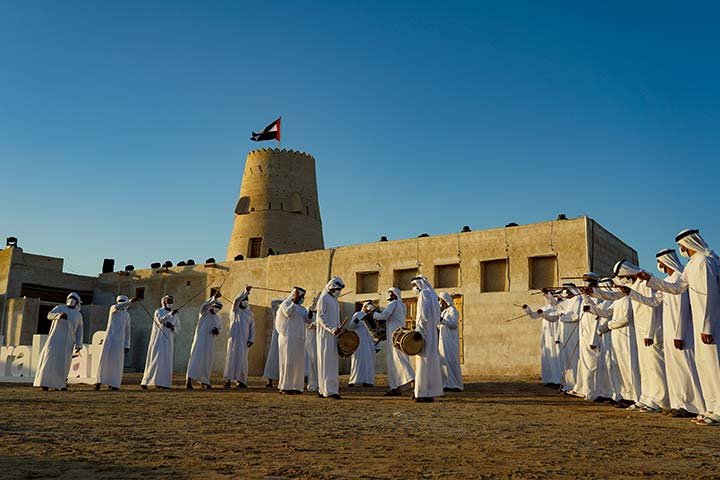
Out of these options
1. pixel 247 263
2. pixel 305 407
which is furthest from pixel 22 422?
pixel 247 263

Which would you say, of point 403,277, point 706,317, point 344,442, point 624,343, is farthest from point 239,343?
point 706,317

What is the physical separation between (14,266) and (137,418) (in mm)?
22808

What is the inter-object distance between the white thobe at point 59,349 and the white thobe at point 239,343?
343 centimetres

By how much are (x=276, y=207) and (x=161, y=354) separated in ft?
61.6

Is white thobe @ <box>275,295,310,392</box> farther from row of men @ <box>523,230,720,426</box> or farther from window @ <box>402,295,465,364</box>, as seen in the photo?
window @ <box>402,295,465,364</box>

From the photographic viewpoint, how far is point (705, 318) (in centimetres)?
695

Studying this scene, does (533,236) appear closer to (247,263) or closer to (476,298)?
(476,298)

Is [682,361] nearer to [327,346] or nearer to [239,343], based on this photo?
[327,346]

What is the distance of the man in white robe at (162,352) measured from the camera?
13.6 m

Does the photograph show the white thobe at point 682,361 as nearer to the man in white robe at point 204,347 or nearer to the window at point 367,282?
the man in white robe at point 204,347

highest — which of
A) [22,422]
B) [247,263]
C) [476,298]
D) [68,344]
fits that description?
[247,263]

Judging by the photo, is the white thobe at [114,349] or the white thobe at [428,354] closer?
the white thobe at [428,354]

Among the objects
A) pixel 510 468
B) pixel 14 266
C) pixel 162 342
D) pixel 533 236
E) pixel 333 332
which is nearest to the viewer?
pixel 510 468

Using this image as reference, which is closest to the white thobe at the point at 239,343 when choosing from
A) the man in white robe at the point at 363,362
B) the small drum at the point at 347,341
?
the man in white robe at the point at 363,362
